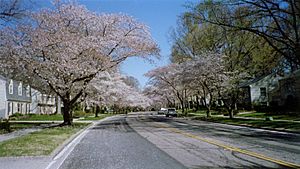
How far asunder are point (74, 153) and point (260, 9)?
15.7 metres

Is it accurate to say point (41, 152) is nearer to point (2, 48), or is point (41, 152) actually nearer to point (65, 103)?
point (2, 48)

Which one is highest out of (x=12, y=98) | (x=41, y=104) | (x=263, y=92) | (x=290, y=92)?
(x=263, y=92)

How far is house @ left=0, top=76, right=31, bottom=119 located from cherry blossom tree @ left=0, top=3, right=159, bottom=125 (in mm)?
16588

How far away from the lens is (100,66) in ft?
93.2

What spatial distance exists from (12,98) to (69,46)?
2863 centimetres

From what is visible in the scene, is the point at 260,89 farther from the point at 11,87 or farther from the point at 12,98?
the point at 11,87

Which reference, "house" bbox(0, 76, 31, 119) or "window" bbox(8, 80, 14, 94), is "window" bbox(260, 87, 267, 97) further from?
"window" bbox(8, 80, 14, 94)

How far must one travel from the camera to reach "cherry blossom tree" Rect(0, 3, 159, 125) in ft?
85.9

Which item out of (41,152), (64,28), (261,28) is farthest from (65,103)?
(41,152)

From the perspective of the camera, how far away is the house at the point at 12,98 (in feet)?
157

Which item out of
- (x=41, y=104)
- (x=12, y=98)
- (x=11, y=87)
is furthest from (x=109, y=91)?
(x=41, y=104)

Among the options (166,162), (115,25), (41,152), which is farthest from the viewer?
(115,25)

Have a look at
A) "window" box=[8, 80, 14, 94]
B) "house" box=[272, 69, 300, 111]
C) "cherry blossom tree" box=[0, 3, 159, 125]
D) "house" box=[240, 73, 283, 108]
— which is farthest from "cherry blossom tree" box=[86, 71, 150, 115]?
"house" box=[240, 73, 283, 108]

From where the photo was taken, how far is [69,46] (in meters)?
26.3
